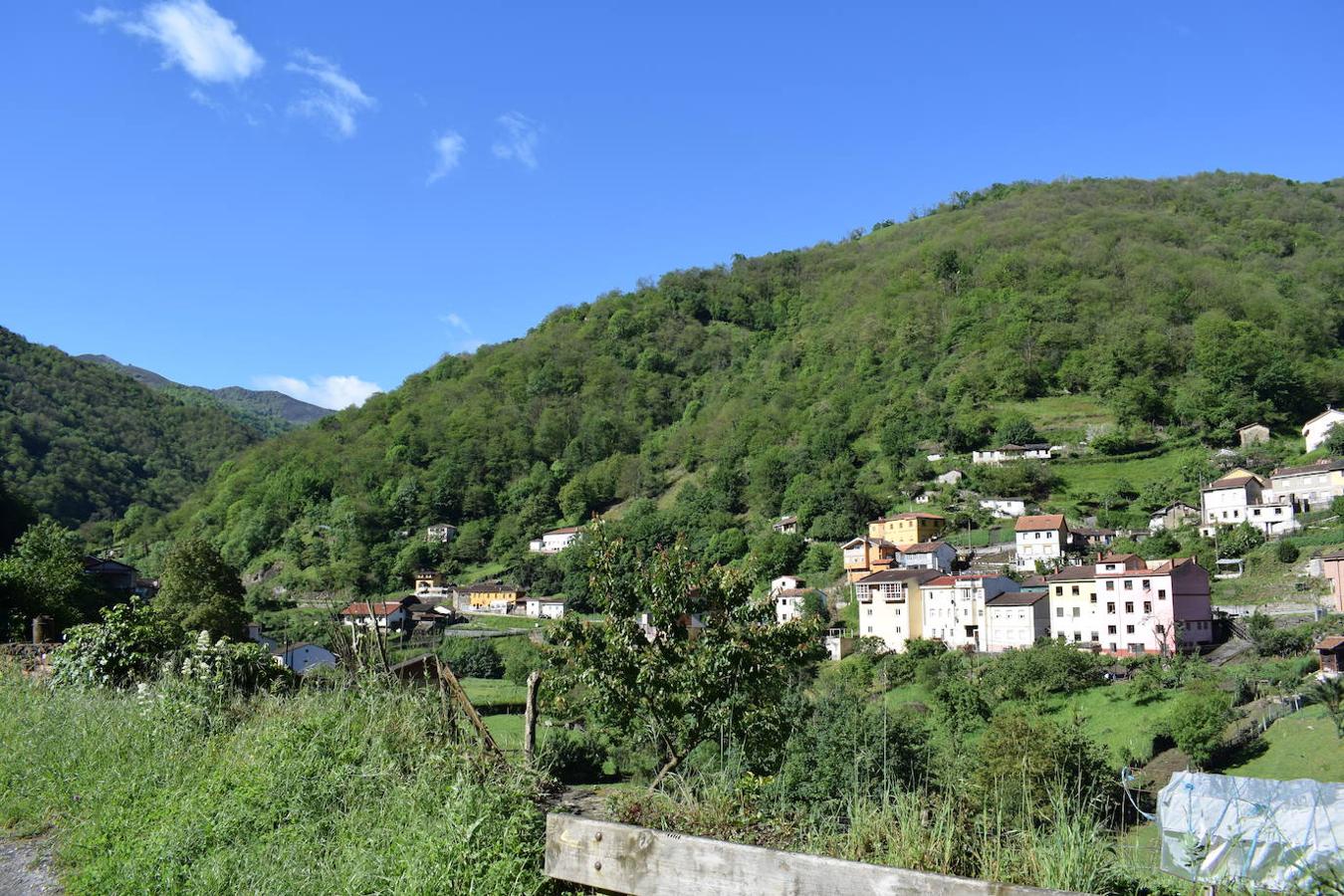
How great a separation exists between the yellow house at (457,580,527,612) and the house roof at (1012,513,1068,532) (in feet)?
120

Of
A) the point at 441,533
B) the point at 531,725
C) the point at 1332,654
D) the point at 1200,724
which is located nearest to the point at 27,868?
the point at 531,725

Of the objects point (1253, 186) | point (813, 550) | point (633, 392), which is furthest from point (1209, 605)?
point (1253, 186)

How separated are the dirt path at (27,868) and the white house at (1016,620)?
1806 inches

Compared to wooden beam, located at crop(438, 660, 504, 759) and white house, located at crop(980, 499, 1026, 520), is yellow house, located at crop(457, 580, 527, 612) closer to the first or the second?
white house, located at crop(980, 499, 1026, 520)

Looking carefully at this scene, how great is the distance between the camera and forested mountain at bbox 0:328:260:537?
257 ft

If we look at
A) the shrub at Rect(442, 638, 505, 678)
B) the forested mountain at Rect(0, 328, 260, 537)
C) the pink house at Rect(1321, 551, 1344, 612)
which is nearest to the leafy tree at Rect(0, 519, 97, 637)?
the shrub at Rect(442, 638, 505, 678)

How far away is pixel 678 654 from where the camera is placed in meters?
6.59

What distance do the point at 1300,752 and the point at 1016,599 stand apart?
2191 centimetres

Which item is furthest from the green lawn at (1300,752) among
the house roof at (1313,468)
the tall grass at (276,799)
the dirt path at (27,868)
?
the house roof at (1313,468)

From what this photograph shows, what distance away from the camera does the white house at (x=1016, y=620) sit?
45.6m

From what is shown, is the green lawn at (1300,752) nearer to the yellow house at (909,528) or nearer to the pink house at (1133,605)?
the pink house at (1133,605)

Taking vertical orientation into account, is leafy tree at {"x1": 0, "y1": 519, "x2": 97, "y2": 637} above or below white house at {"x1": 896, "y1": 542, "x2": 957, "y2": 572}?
above

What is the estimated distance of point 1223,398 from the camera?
72.6 meters

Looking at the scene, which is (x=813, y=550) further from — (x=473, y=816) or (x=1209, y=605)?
(x=473, y=816)
